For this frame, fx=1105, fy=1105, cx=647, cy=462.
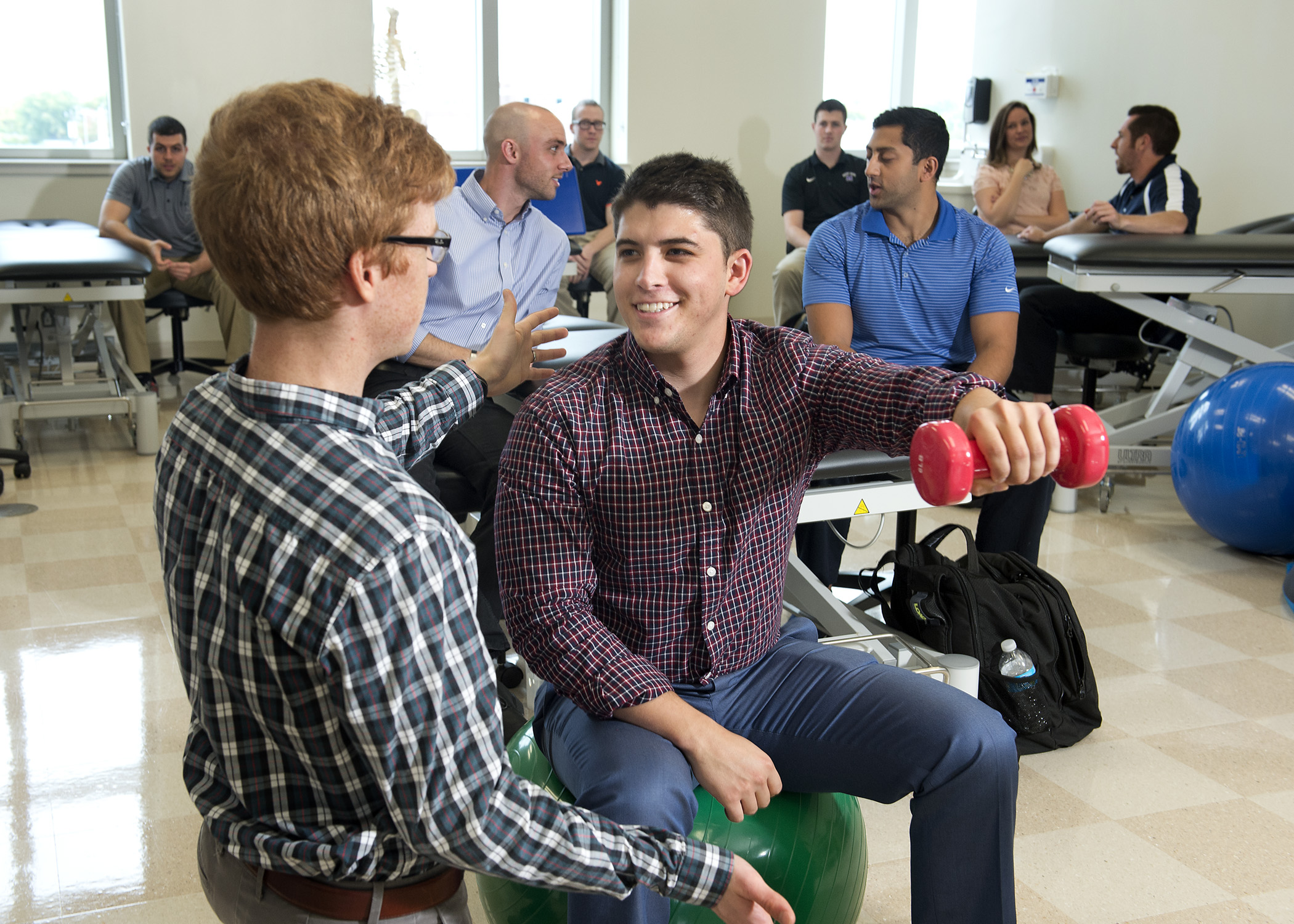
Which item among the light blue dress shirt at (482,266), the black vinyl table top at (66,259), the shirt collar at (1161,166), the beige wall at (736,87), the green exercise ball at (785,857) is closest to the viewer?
the green exercise ball at (785,857)

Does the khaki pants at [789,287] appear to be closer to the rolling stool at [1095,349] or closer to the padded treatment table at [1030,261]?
the padded treatment table at [1030,261]

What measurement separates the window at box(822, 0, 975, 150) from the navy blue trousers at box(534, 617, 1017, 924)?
7354 mm

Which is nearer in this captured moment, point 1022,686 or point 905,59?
point 1022,686

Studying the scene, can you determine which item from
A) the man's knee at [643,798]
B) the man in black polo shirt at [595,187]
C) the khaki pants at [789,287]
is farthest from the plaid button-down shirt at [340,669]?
the man in black polo shirt at [595,187]

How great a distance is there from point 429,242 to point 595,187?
584cm

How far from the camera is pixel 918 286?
2.83 meters

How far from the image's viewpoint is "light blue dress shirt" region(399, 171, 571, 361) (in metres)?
2.74

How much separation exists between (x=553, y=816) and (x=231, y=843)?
0.89 ft

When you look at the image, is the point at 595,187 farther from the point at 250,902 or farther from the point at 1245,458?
the point at 250,902

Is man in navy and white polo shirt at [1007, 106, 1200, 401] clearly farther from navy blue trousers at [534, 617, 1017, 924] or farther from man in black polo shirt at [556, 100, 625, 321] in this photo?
navy blue trousers at [534, 617, 1017, 924]

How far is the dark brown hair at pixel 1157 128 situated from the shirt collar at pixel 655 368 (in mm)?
4086

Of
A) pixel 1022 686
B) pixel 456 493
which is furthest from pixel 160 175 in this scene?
pixel 1022 686

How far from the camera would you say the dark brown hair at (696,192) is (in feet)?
5.14

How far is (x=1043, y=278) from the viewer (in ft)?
16.3
